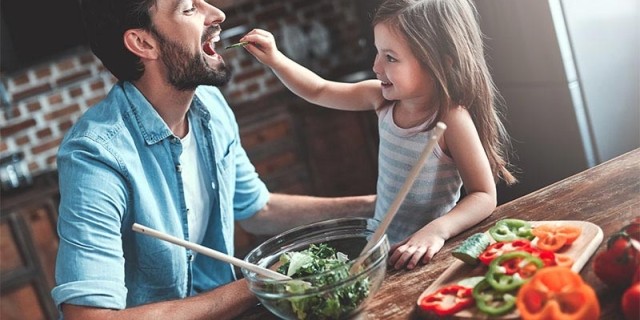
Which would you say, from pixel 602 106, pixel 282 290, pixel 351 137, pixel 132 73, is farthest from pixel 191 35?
pixel 351 137

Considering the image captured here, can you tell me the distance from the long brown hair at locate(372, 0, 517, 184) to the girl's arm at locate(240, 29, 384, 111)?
23 centimetres

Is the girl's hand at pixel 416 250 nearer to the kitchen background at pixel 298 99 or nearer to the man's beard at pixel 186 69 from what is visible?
the man's beard at pixel 186 69

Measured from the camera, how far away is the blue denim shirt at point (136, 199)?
1.49m

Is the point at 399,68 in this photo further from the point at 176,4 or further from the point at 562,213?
the point at 176,4

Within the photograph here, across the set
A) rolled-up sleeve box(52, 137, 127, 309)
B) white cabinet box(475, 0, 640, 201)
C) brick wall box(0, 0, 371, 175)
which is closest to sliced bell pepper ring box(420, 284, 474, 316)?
rolled-up sleeve box(52, 137, 127, 309)

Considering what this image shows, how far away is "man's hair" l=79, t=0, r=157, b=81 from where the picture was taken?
1741 mm

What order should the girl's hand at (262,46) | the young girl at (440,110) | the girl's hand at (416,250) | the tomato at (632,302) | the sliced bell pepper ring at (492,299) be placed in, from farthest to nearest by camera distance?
the girl's hand at (262,46) < the young girl at (440,110) < the girl's hand at (416,250) < the sliced bell pepper ring at (492,299) < the tomato at (632,302)

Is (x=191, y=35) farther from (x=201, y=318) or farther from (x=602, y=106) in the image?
(x=602, y=106)

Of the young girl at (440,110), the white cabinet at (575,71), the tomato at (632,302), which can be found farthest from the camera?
the white cabinet at (575,71)

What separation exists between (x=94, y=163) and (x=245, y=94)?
242cm

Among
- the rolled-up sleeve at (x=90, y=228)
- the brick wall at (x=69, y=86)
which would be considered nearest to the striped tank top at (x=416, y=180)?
the rolled-up sleeve at (x=90, y=228)

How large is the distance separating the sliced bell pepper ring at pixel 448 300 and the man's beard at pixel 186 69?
0.82m

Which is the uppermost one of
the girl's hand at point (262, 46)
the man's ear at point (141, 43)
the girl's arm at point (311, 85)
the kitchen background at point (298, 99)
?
the man's ear at point (141, 43)

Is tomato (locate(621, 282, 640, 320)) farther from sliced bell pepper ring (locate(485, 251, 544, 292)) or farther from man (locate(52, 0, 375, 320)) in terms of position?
man (locate(52, 0, 375, 320))
